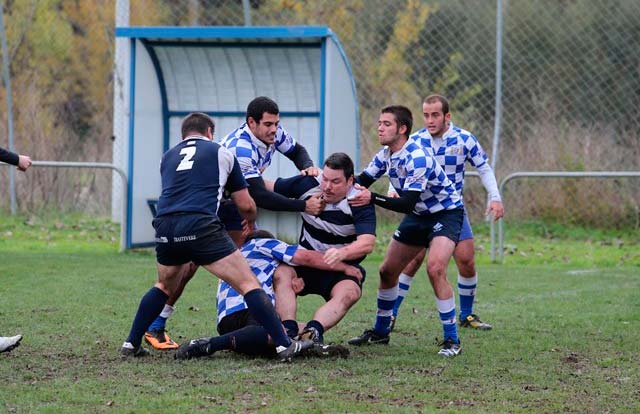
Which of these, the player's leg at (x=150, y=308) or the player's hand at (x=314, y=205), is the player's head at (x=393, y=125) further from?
the player's leg at (x=150, y=308)

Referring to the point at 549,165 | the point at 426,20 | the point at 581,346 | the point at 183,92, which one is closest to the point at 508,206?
the point at 549,165

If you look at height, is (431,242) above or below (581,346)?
above

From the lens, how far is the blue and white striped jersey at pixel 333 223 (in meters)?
7.45

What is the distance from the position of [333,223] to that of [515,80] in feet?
29.7

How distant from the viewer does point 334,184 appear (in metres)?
7.33

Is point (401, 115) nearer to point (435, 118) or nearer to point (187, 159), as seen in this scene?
point (435, 118)

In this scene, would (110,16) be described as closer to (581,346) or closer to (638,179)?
(638,179)

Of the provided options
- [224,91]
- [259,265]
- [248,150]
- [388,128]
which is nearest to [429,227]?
[388,128]

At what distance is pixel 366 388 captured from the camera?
6.04 metres

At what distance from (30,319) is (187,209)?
2.48 m

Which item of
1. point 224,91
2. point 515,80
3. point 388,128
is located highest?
point 515,80

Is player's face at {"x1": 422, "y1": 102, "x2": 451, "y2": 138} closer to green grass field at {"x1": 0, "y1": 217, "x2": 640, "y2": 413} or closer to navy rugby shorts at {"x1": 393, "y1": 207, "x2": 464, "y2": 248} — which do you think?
navy rugby shorts at {"x1": 393, "y1": 207, "x2": 464, "y2": 248}

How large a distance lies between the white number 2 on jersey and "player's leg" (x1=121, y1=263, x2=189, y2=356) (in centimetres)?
67

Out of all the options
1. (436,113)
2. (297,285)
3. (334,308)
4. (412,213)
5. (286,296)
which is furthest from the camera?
(436,113)
